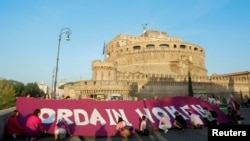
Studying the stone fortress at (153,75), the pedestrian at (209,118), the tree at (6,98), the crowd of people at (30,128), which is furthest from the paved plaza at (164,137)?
the tree at (6,98)

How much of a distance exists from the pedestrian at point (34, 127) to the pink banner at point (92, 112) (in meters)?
0.51

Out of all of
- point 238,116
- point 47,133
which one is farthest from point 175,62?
point 47,133

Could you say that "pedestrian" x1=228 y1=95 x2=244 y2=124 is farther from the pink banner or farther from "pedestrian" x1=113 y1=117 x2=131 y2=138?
"pedestrian" x1=113 y1=117 x2=131 y2=138

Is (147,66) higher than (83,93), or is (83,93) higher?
(147,66)

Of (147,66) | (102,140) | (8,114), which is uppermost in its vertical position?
(147,66)

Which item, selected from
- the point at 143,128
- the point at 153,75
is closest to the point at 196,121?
the point at 143,128

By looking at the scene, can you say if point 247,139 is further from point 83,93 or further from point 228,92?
point 228,92

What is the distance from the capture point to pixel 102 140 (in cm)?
1155

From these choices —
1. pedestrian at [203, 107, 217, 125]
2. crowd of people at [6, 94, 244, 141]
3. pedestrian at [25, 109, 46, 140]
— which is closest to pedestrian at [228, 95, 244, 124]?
pedestrian at [203, 107, 217, 125]

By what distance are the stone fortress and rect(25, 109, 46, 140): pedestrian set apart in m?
33.7

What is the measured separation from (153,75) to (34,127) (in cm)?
5043

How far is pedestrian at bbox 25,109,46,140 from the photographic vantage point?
1178 centimetres

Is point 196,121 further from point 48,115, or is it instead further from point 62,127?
point 48,115

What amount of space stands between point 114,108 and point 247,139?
934 centimetres
